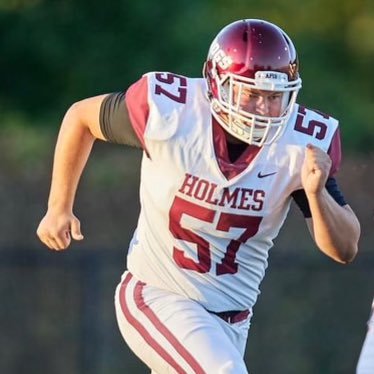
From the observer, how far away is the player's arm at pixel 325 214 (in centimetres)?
446

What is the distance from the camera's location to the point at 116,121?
4.82 m

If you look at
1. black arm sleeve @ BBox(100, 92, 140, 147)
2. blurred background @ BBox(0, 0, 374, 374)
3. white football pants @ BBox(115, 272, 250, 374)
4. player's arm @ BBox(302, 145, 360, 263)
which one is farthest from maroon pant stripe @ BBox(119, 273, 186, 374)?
blurred background @ BBox(0, 0, 374, 374)

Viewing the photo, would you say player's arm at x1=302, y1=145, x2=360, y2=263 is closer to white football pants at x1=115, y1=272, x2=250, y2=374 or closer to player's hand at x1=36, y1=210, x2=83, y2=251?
white football pants at x1=115, y1=272, x2=250, y2=374

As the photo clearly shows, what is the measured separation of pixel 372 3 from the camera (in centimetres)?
940

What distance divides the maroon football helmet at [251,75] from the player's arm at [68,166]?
1.39ft

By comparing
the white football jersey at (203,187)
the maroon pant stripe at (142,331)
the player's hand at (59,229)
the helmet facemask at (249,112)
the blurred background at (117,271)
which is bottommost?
the blurred background at (117,271)

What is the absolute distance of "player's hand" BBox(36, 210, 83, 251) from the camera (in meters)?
5.00

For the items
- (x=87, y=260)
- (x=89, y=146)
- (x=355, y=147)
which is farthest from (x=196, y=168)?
(x=355, y=147)

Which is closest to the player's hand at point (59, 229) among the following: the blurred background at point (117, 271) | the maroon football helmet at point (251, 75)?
the maroon football helmet at point (251, 75)

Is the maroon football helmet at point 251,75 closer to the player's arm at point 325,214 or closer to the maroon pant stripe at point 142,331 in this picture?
the player's arm at point 325,214

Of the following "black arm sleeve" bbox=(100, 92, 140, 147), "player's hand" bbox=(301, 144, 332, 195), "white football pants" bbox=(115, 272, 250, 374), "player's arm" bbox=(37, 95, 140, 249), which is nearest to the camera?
"player's hand" bbox=(301, 144, 332, 195)

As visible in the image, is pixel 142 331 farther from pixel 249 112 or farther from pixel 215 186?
pixel 249 112

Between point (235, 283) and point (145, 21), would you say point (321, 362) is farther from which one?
point (235, 283)

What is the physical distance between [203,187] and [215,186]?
4cm
